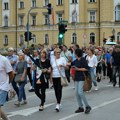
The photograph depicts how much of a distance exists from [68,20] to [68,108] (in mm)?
61803

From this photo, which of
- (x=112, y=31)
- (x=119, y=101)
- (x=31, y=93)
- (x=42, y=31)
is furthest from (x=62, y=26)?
(x=42, y=31)

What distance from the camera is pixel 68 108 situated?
13.1 meters

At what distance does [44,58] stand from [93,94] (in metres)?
4.16

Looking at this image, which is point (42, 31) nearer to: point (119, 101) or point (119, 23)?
point (119, 23)

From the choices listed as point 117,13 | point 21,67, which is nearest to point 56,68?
point 21,67

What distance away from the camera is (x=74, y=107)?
13.3 m

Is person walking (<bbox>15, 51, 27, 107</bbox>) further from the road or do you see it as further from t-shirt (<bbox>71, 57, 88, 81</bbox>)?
t-shirt (<bbox>71, 57, 88, 81</bbox>)

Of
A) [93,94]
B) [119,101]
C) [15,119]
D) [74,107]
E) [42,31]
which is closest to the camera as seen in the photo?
[15,119]

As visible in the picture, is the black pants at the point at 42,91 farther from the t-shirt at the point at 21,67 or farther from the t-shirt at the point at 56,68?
the t-shirt at the point at 21,67

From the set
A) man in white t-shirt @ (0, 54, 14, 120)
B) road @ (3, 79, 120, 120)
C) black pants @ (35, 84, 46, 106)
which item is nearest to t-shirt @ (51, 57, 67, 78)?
black pants @ (35, 84, 46, 106)

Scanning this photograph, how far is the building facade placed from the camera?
72438mm

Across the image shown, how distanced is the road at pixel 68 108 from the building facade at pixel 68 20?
52677 millimetres

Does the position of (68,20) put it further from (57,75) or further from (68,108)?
(57,75)

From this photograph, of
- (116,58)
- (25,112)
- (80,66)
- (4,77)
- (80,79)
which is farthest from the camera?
(116,58)
